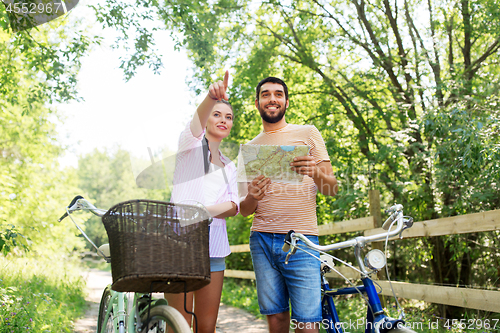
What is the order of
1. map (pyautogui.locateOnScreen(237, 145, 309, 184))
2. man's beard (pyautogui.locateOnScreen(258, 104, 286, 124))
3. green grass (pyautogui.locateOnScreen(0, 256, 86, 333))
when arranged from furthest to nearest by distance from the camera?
green grass (pyautogui.locateOnScreen(0, 256, 86, 333)), man's beard (pyautogui.locateOnScreen(258, 104, 286, 124)), map (pyautogui.locateOnScreen(237, 145, 309, 184))

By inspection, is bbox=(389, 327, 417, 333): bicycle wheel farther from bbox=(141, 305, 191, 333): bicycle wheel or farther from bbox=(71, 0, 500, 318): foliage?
bbox=(71, 0, 500, 318): foliage

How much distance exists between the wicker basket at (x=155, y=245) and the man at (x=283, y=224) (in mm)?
521

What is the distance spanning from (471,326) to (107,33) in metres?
7.18

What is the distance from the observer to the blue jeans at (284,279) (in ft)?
6.90

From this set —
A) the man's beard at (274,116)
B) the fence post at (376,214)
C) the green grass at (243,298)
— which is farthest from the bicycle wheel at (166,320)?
the green grass at (243,298)

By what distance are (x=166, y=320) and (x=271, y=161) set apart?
91 cm

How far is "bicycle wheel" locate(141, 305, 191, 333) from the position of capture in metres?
1.78

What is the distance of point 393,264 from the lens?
741 centimetres

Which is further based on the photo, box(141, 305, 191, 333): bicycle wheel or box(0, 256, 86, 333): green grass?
box(0, 256, 86, 333): green grass

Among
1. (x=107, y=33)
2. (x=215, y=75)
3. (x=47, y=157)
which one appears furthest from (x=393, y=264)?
(x=47, y=157)

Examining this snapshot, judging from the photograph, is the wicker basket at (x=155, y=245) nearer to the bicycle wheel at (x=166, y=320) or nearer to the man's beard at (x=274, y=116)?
the bicycle wheel at (x=166, y=320)

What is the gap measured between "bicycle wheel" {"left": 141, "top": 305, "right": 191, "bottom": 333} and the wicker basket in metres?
0.15

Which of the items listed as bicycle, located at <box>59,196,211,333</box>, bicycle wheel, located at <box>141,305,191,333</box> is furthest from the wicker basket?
bicycle wheel, located at <box>141,305,191,333</box>

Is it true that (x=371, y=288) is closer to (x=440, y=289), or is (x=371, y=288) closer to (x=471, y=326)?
(x=440, y=289)
